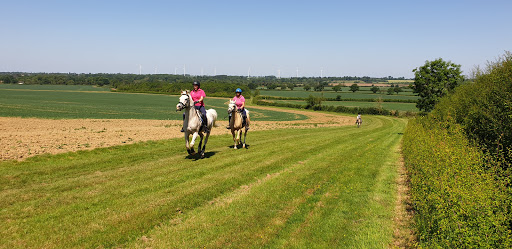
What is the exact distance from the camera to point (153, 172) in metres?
10.7

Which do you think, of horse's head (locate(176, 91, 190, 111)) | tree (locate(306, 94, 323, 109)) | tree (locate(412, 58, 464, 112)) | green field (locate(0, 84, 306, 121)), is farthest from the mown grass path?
tree (locate(306, 94, 323, 109))

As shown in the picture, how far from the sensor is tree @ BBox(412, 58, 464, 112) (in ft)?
101

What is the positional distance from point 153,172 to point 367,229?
765 cm

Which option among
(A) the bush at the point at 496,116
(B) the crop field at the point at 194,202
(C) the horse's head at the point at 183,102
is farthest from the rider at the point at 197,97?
(A) the bush at the point at 496,116

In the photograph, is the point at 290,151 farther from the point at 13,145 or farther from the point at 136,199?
the point at 13,145

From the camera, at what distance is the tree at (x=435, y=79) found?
101 feet

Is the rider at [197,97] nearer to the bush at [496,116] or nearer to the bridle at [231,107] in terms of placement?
the bridle at [231,107]

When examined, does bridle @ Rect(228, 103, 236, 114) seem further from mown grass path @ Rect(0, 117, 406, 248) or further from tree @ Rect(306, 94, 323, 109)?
tree @ Rect(306, 94, 323, 109)

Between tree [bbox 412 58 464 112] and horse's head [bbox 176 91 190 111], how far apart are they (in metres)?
28.4

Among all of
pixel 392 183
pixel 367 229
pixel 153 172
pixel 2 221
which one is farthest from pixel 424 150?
pixel 2 221

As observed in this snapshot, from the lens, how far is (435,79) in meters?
31.0

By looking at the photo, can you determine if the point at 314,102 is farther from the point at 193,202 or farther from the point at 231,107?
the point at 193,202

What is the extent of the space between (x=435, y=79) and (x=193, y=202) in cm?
3207

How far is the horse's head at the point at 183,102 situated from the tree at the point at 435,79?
28363mm
